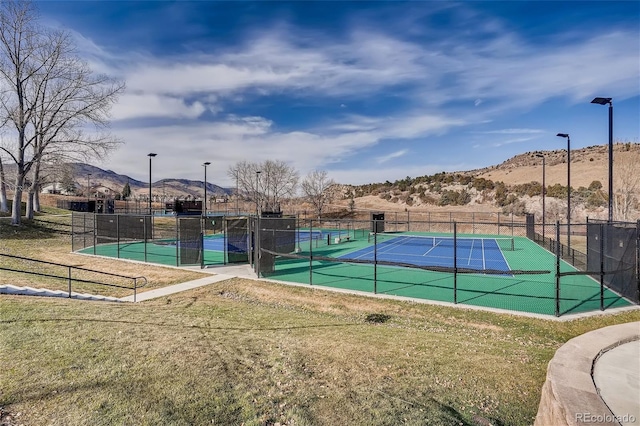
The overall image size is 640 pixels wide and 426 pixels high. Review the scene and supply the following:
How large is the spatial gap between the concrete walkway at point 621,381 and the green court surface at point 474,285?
18.2ft

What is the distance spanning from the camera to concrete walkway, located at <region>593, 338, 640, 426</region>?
4395mm

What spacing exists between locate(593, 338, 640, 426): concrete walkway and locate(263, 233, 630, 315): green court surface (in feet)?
18.2

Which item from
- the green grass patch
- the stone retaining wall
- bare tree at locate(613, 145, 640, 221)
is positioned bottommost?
the green grass patch

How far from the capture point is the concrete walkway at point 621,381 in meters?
4.39

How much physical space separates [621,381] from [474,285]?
11.3 metres

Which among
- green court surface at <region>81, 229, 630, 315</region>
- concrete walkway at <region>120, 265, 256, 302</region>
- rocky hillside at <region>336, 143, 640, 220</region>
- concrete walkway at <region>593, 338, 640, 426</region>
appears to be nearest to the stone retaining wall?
concrete walkway at <region>593, 338, 640, 426</region>

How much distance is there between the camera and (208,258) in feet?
80.2

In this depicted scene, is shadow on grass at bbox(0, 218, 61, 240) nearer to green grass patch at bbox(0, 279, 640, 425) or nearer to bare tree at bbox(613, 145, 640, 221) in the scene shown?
green grass patch at bbox(0, 279, 640, 425)

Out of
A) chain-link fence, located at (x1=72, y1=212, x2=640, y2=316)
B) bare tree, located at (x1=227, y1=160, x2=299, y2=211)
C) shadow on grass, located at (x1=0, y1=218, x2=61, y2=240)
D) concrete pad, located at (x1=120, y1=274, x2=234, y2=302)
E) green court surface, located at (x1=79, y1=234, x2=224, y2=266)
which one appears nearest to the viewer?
chain-link fence, located at (x1=72, y1=212, x2=640, y2=316)

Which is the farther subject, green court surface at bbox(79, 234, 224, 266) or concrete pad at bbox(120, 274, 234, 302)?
green court surface at bbox(79, 234, 224, 266)

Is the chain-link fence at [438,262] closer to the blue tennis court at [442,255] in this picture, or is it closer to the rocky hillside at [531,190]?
the blue tennis court at [442,255]

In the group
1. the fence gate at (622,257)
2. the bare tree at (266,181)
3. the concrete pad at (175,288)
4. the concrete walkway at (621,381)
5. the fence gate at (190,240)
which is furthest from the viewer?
the bare tree at (266,181)

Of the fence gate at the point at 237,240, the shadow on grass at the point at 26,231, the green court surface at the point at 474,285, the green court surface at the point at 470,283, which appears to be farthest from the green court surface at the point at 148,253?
the green court surface at the point at 474,285

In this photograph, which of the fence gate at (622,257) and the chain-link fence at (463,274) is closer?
the fence gate at (622,257)
